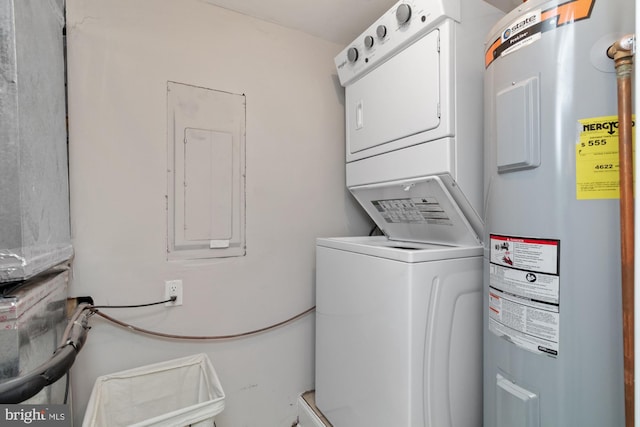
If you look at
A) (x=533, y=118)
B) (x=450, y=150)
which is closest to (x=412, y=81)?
(x=450, y=150)

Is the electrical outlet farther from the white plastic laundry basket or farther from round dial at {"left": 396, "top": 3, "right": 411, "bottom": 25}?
round dial at {"left": 396, "top": 3, "right": 411, "bottom": 25}

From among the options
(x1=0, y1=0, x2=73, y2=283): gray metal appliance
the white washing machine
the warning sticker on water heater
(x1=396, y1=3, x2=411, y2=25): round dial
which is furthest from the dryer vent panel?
the warning sticker on water heater

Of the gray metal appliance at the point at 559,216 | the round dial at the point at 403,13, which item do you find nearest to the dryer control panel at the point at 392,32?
the round dial at the point at 403,13

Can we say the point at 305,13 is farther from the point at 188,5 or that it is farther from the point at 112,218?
the point at 112,218

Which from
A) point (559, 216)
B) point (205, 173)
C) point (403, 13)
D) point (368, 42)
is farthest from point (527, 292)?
point (205, 173)

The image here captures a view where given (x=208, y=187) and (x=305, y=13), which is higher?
(x=305, y=13)

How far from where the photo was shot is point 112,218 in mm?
1243

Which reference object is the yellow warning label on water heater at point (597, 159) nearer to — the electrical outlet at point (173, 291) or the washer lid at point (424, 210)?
the washer lid at point (424, 210)

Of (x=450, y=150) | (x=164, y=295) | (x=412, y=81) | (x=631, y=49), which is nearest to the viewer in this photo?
(x=631, y=49)

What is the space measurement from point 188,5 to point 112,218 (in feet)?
3.36

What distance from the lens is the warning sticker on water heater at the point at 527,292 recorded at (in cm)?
72

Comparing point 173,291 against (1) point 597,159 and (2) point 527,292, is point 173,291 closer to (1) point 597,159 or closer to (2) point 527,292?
(2) point 527,292

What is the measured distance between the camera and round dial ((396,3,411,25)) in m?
1.10

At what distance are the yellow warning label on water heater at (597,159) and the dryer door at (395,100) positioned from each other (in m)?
0.45
